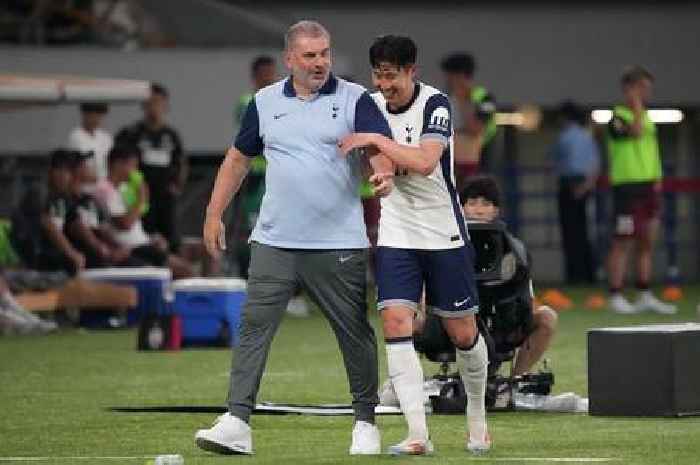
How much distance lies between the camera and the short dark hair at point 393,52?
1063 centimetres

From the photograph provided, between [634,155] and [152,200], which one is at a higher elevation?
[634,155]

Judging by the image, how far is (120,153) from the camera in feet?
74.1

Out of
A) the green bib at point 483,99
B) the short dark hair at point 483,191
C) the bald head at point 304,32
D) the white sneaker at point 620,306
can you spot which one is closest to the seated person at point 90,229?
the green bib at point 483,99

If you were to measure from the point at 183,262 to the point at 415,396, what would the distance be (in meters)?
12.7

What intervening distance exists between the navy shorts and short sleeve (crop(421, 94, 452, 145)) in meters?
0.54

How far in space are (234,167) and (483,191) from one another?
96.9 inches

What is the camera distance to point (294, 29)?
10.6 metres

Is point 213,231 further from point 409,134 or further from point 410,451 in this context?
point 410,451

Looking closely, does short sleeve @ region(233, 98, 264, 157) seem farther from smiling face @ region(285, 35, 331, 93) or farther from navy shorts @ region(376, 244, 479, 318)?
navy shorts @ region(376, 244, 479, 318)

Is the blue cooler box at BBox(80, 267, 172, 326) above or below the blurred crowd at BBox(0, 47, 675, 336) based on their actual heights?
below

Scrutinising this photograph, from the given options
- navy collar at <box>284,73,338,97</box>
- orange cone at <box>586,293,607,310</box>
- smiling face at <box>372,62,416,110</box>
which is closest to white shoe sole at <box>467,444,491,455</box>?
smiling face at <box>372,62,416,110</box>

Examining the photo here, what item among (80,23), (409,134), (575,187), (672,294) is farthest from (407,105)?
(575,187)

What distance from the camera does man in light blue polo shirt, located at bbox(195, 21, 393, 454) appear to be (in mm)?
10664

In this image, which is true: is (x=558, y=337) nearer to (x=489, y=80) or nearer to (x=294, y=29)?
(x=294, y=29)
